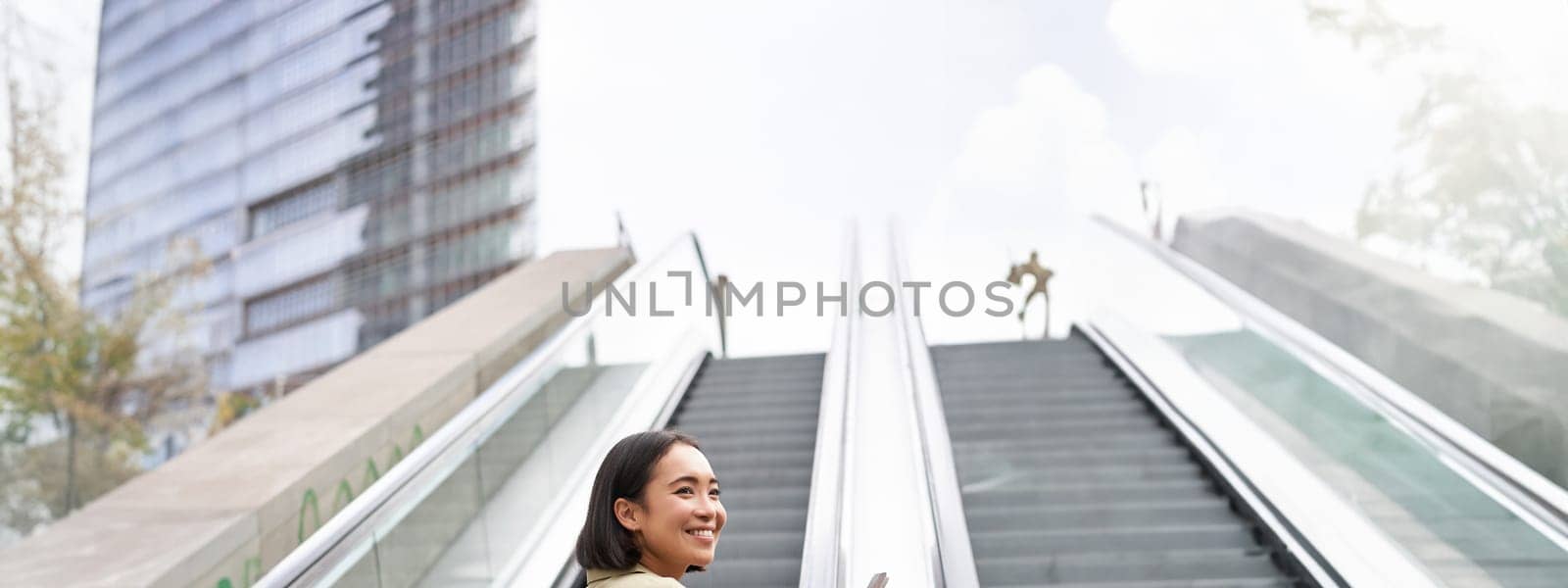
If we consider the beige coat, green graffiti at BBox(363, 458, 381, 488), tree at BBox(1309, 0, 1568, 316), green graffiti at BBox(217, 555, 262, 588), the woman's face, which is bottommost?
green graffiti at BBox(217, 555, 262, 588)

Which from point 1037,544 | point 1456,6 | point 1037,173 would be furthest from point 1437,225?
point 1037,173

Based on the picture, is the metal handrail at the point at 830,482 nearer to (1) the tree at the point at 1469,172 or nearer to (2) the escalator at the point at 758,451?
(2) the escalator at the point at 758,451

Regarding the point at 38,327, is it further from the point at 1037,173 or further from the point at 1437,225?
the point at 1037,173

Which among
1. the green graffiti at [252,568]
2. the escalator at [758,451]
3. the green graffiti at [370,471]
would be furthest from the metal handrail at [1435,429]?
the green graffiti at [252,568]

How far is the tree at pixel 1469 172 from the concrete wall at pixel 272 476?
5394mm

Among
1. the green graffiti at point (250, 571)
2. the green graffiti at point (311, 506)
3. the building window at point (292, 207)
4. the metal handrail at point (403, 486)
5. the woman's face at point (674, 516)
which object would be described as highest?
the building window at point (292, 207)

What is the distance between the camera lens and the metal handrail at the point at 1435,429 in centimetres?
347

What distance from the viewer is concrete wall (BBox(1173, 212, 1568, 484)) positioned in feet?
16.1

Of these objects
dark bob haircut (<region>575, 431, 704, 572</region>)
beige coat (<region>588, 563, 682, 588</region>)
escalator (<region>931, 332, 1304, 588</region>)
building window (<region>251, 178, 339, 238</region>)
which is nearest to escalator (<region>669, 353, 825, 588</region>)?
escalator (<region>931, 332, 1304, 588</region>)

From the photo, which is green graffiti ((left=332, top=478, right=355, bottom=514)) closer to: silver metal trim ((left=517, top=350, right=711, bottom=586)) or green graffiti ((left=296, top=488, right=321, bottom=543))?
green graffiti ((left=296, top=488, right=321, bottom=543))

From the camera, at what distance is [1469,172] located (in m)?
7.30

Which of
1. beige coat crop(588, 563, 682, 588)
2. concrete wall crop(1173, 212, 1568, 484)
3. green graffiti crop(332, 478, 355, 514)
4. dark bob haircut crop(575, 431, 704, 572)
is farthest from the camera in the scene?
green graffiti crop(332, 478, 355, 514)

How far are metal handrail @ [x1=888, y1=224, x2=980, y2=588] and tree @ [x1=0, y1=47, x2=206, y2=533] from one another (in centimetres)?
1084

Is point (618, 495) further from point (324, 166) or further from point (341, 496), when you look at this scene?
point (324, 166)
